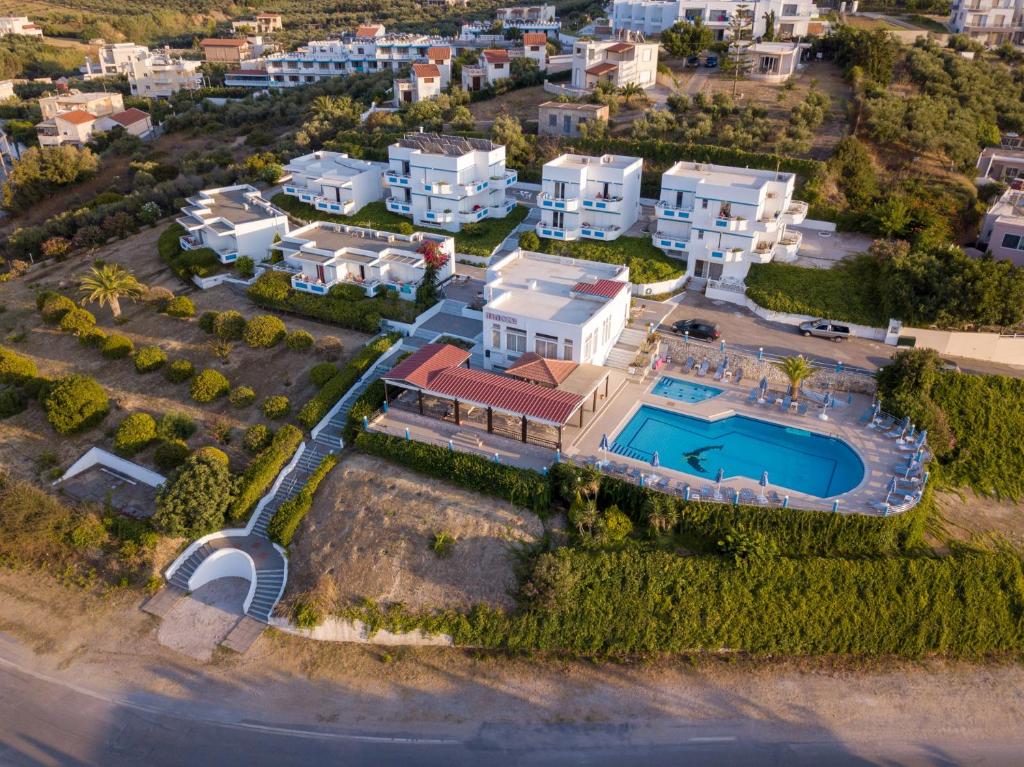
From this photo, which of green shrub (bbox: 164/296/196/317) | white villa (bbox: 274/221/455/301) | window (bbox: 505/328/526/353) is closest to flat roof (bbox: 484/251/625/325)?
A: window (bbox: 505/328/526/353)

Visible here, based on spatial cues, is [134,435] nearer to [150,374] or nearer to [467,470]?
[150,374]

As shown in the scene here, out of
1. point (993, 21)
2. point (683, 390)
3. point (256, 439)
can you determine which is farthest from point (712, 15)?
point (256, 439)

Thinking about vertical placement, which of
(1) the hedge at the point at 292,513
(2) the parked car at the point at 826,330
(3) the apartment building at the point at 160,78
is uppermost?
(3) the apartment building at the point at 160,78

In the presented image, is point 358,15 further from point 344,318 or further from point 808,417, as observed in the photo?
point 808,417

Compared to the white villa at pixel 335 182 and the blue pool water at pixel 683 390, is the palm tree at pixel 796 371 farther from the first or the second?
the white villa at pixel 335 182

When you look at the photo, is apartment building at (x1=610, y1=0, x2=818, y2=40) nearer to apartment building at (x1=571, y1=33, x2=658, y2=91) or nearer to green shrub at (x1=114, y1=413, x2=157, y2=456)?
apartment building at (x1=571, y1=33, x2=658, y2=91)

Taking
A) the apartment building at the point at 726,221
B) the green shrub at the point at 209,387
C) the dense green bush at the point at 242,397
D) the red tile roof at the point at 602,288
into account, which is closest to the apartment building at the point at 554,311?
the red tile roof at the point at 602,288

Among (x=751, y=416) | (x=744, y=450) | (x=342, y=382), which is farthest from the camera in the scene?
(x=342, y=382)
